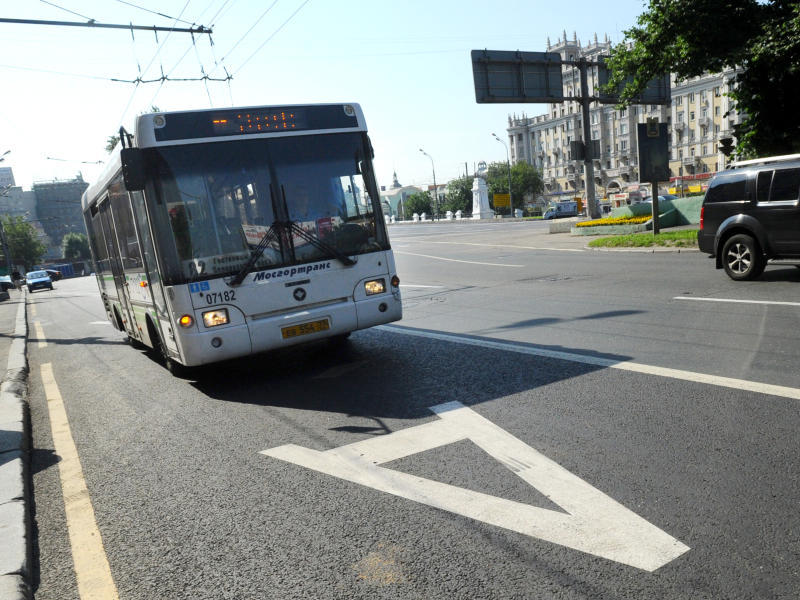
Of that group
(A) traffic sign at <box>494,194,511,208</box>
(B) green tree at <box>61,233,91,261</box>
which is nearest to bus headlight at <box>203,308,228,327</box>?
(A) traffic sign at <box>494,194,511,208</box>

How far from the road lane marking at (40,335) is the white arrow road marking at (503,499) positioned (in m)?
11.0

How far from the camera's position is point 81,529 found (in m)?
3.77

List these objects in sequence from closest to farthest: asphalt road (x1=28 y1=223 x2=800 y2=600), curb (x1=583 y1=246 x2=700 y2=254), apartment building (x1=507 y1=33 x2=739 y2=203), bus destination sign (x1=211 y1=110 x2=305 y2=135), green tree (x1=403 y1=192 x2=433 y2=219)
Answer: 1. asphalt road (x1=28 y1=223 x2=800 y2=600)
2. bus destination sign (x1=211 y1=110 x2=305 y2=135)
3. curb (x1=583 y1=246 x2=700 y2=254)
4. apartment building (x1=507 y1=33 x2=739 y2=203)
5. green tree (x1=403 y1=192 x2=433 y2=219)

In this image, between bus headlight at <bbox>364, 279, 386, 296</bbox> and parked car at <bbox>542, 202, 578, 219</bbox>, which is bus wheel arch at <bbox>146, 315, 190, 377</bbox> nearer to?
bus headlight at <bbox>364, 279, 386, 296</bbox>

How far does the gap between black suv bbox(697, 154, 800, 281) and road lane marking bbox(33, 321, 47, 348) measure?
42.4 feet

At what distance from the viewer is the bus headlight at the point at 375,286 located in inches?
287

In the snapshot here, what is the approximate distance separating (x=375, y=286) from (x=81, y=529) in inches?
164

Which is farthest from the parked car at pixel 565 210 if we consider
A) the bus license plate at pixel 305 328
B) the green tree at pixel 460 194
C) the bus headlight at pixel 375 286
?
the bus license plate at pixel 305 328

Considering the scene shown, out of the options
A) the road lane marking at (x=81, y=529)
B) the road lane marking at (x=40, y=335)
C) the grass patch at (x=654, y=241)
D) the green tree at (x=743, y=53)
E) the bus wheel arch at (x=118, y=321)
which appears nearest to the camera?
the road lane marking at (x=81, y=529)

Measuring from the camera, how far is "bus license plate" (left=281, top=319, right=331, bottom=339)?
6820 millimetres

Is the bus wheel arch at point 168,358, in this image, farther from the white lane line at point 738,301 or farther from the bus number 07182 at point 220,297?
the white lane line at point 738,301

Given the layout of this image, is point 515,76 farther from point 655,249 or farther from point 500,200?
point 500,200

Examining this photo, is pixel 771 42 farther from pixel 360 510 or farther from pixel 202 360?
pixel 360 510

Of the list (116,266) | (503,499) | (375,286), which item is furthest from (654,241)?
(503,499)
